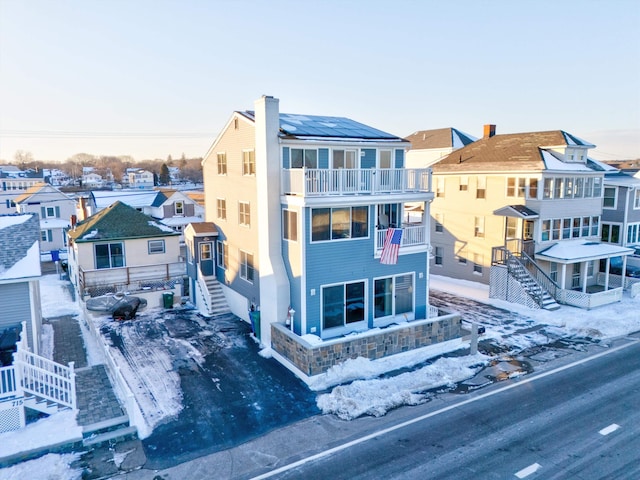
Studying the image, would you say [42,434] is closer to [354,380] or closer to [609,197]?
[354,380]

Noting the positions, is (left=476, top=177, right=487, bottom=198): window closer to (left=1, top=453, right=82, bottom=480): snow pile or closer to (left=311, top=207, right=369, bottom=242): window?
(left=311, top=207, right=369, bottom=242): window

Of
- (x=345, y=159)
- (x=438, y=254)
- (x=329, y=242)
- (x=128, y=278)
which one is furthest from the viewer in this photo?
(x=438, y=254)

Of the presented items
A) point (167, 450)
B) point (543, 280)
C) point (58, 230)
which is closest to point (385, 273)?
point (167, 450)

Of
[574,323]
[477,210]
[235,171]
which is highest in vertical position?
[235,171]

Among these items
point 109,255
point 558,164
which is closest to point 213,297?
point 109,255

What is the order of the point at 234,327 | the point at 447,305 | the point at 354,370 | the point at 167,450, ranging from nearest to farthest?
the point at 167,450, the point at 354,370, the point at 234,327, the point at 447,305

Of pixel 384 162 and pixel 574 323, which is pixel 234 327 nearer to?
pixel 384 162

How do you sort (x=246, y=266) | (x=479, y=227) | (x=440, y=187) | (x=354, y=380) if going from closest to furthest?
(x=354, y=380) < (x=246, y=266) < (x=479, y=227) < (x=440, y=187)
